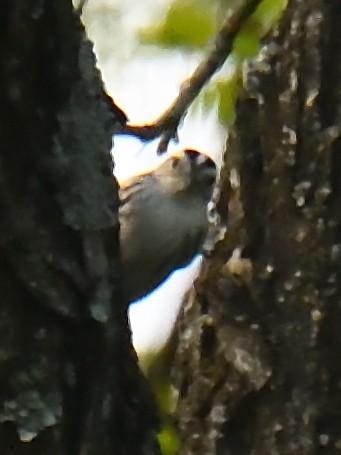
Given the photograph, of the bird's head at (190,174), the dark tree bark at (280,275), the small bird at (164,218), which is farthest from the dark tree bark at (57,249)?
the bird's head at (190,174)

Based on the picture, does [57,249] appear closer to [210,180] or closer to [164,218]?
[164,218]

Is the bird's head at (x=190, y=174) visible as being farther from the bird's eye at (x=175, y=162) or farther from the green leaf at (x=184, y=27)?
the green leaf at (x=184, y=27)

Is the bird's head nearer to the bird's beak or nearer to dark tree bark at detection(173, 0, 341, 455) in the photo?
the bird's beak

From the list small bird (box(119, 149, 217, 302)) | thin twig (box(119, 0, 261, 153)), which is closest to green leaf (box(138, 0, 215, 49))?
thin twig (box(119, 0, 261, 153))

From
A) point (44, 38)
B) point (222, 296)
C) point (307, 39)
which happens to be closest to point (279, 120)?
point (307, 39)

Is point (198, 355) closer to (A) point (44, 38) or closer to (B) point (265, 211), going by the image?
(B) point (265, 211)
